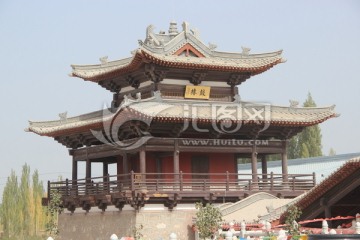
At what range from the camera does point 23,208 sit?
67062 mm

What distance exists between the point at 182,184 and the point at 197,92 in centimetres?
549

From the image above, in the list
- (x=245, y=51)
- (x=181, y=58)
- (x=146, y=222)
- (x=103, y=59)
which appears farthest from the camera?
(x=103, y=59)

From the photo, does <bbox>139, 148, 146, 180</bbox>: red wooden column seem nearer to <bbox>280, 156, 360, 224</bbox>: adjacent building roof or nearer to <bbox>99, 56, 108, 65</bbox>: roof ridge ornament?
<bbox>280, 156, 360, 224</bbox>: adjacent building roof

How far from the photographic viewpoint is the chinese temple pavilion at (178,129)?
34344mm

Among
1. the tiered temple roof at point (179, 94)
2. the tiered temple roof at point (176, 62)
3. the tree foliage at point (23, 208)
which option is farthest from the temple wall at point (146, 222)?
the tree foliage at point (23, 208)

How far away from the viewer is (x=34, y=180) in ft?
221

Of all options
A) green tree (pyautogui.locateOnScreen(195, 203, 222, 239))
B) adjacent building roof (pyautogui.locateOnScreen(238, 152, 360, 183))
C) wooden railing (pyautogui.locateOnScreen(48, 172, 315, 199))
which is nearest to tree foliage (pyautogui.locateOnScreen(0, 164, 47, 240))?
adjacent building roof (pyautogui.locateOnScreen(238, 152, 360, 183))

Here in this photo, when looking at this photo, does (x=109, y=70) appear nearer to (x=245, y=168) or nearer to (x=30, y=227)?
(x=245, y=168)

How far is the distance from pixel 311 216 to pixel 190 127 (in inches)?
388

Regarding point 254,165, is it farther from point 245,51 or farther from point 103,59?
point 103,59

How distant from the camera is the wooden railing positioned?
33.8 metres

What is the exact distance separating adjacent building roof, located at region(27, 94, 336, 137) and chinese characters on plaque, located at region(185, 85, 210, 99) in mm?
561

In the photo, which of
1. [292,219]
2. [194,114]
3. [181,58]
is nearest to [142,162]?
[194,114]

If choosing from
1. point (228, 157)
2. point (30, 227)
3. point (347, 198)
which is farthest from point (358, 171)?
point (30, 227)
